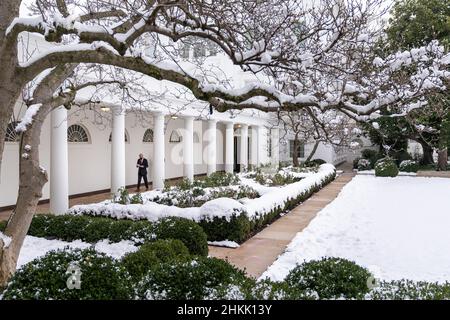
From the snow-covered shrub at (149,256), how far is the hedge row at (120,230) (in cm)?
91

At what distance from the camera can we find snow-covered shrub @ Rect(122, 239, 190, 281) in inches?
202

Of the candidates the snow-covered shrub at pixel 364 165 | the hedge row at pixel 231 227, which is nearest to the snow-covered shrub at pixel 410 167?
the snow-covered shrub at pixel 364 165

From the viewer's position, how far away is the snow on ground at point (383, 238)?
22.8 ft

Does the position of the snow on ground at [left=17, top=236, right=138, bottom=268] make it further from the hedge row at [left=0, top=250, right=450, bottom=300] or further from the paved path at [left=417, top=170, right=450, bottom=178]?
the paved path at [left=417, top=170, right=450, bottom=178]

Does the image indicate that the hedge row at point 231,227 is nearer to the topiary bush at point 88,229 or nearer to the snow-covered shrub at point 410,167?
the topiary bush at point 88,229

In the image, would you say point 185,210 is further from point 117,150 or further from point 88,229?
point 117,150

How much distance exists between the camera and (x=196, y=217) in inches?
356

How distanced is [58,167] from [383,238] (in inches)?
333

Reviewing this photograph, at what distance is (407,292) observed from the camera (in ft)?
12.1

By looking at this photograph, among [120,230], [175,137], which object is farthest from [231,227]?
[175,137]

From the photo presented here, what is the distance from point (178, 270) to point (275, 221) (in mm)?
7228

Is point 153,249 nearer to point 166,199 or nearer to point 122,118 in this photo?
point 166,199

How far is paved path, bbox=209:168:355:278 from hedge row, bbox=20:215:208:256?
78 centimetres
